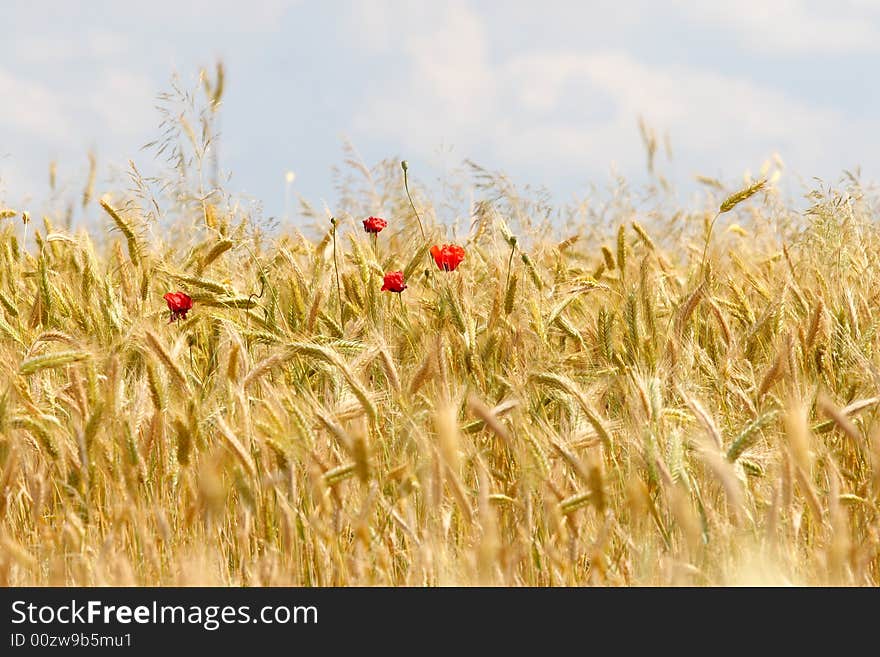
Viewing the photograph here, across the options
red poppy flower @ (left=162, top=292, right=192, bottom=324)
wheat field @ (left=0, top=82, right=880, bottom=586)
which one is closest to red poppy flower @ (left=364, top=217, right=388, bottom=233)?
wheat field @ (left=0, top=82, right=880, bottom=586)

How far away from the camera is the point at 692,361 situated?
2660 mm

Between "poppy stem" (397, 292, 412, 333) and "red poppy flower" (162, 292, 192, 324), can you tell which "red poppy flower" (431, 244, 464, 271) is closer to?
"poppy stem" (397, 292, 412, 333)

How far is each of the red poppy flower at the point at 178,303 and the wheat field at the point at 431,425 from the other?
0.13ft

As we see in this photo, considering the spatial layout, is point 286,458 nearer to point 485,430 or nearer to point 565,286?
point 485,430

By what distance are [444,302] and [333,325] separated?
33cm

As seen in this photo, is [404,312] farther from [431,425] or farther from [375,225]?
[431,425]

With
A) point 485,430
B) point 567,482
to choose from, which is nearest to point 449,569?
point 567,482

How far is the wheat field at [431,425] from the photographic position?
1.73 m

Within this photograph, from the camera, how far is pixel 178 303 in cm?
270

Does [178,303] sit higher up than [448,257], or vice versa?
[448,257]

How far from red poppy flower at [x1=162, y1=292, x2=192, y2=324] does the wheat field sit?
4 cm

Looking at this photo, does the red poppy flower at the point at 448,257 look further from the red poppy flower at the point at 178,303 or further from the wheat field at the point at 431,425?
the red poppy flower at the point at 178,303

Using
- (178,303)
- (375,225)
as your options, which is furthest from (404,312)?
(178,303)

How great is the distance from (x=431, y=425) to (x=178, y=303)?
0.76 m
